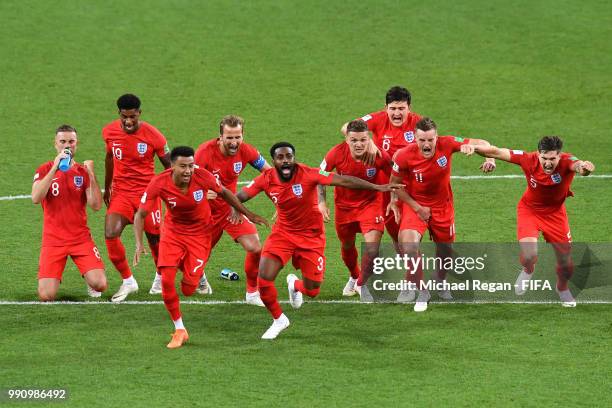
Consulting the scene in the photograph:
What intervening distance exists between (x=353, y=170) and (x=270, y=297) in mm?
2238

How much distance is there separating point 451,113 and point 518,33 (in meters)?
4.40

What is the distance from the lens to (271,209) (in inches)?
742

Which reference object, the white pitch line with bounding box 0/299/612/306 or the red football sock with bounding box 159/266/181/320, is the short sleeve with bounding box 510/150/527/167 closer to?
the white pitch line with bounding box 0/299/612/306

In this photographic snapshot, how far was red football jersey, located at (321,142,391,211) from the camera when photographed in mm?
14297

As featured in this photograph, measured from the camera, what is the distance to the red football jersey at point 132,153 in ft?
48.9

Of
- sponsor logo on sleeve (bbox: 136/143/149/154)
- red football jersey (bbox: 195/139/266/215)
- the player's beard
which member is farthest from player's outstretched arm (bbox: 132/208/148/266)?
sponsor logo on sleeve (bbox: 136/143/149/154)

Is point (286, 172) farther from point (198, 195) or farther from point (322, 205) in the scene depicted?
point (198, 195)

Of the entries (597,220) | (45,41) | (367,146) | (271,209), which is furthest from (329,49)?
(367,146)

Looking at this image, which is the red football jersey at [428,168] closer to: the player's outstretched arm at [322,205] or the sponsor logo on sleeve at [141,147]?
the player's outstretched arm at [322,205]

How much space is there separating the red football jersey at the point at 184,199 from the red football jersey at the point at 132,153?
5.60 ft

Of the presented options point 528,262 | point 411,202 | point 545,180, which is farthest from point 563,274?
point 411,202

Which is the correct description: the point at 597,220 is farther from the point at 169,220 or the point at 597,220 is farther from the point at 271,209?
the point at 169,220

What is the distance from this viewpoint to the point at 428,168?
45.5ft

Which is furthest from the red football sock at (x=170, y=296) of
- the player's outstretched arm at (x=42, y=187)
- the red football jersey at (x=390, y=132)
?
the red football jersey at (x=390, y=132)
